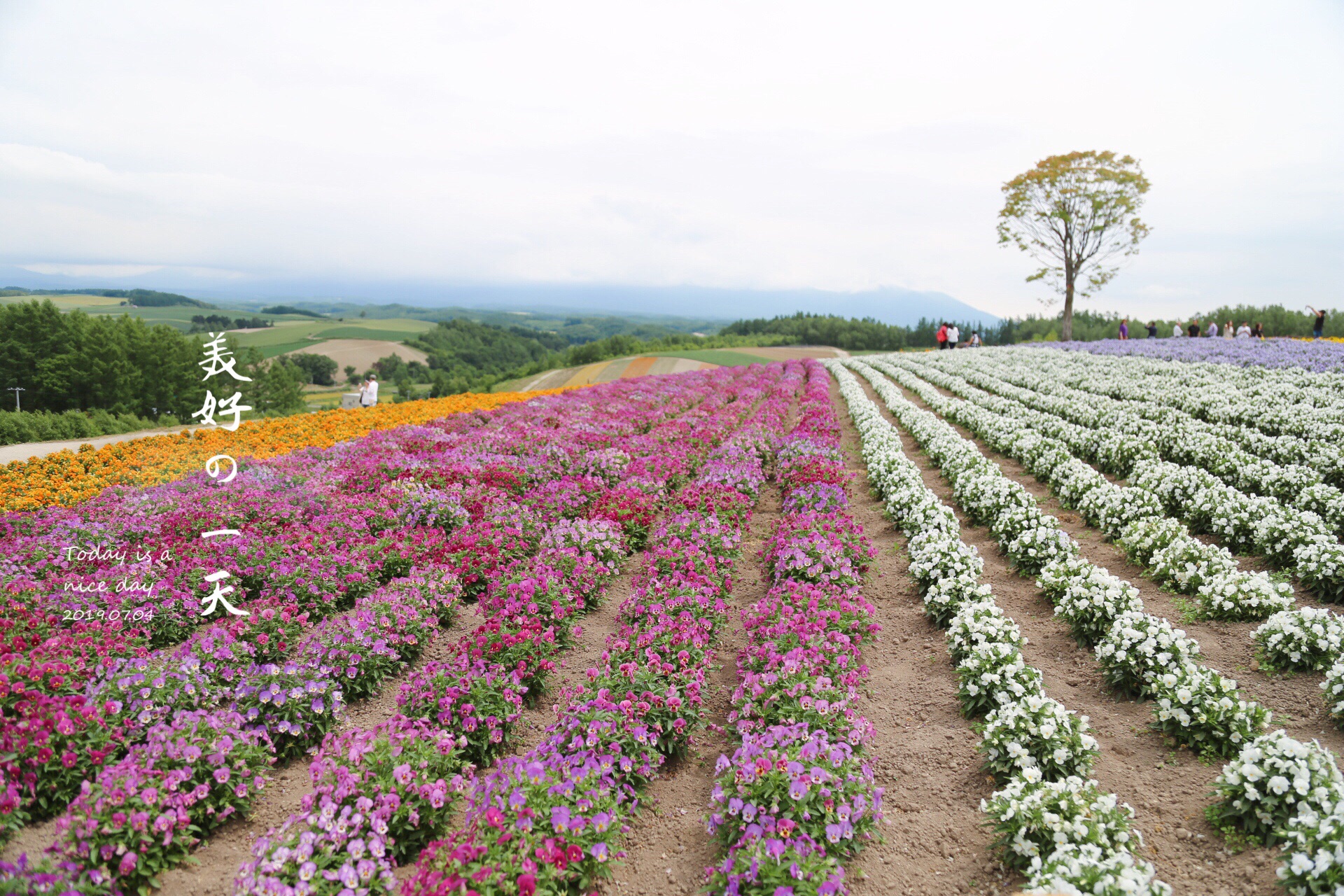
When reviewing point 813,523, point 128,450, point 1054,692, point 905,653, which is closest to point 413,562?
point 813,523

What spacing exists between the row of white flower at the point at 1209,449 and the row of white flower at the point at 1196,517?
0.24 metres

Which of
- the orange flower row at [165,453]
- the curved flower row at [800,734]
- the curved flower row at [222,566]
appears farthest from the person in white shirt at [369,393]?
the curved flower row at [800,734]

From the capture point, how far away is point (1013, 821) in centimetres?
411

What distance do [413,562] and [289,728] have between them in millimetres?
3477

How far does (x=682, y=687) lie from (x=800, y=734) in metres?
1.29

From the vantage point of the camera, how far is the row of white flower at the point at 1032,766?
3623 mm

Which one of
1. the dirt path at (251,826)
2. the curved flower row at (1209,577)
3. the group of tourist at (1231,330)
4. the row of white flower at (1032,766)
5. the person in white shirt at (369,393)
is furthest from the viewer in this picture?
the group of tourist at (1231,330)

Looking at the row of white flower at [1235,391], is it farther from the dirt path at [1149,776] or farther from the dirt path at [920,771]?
the dirt path at [920,771]

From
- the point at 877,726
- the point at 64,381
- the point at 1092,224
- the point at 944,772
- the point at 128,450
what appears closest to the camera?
the point at 944,772

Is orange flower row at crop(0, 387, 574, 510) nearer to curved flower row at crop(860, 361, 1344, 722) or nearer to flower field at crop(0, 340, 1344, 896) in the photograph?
flower field at crop(0, 340, 1344, 896)

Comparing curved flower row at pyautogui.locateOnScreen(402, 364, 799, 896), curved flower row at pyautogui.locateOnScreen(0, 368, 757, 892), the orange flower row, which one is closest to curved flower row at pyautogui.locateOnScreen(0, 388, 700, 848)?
curved flower row at pyautogui.locateOnScreen(0, 368, 757, 892)

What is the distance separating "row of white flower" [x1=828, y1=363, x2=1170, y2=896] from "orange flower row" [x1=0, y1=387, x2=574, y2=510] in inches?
580

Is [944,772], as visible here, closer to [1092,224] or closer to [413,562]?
[413,562]

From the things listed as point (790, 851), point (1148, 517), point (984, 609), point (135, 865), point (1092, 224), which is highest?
point (1092, 224)
